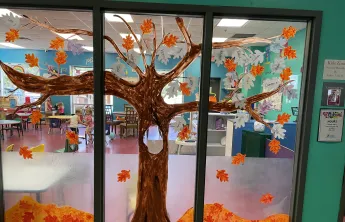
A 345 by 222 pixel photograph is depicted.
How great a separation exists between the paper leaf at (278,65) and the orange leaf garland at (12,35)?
2.13 m

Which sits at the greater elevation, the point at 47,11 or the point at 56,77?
the point at 47,11

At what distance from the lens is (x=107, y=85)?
1687 mm

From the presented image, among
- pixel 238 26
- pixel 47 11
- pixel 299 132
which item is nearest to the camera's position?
pixel 47 11

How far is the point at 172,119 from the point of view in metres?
1.79

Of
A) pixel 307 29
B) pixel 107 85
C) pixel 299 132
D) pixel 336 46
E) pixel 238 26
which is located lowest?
pixel 299 132

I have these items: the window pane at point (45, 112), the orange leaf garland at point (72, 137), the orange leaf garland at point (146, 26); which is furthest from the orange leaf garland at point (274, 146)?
the orange leaf garland at point (72, 137)

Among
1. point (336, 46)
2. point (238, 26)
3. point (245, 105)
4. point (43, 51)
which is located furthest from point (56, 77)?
point (336, 46)

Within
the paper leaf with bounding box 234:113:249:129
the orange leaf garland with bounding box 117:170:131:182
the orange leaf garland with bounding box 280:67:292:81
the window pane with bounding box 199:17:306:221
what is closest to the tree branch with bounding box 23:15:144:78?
the window pane with bounding box 199:17:306:221

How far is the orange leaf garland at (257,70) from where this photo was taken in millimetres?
1734

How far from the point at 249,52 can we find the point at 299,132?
31.8 inches

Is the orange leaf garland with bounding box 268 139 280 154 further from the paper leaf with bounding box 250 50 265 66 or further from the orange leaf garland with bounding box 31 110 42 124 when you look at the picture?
the orange leaf garland with bounding box 31 110 42 124

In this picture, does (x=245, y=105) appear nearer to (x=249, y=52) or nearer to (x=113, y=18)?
(x=249, y=52)

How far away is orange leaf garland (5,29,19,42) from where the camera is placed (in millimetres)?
1632

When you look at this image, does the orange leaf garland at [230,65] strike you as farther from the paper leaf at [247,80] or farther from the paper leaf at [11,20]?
the paper leaf at [11,20]
